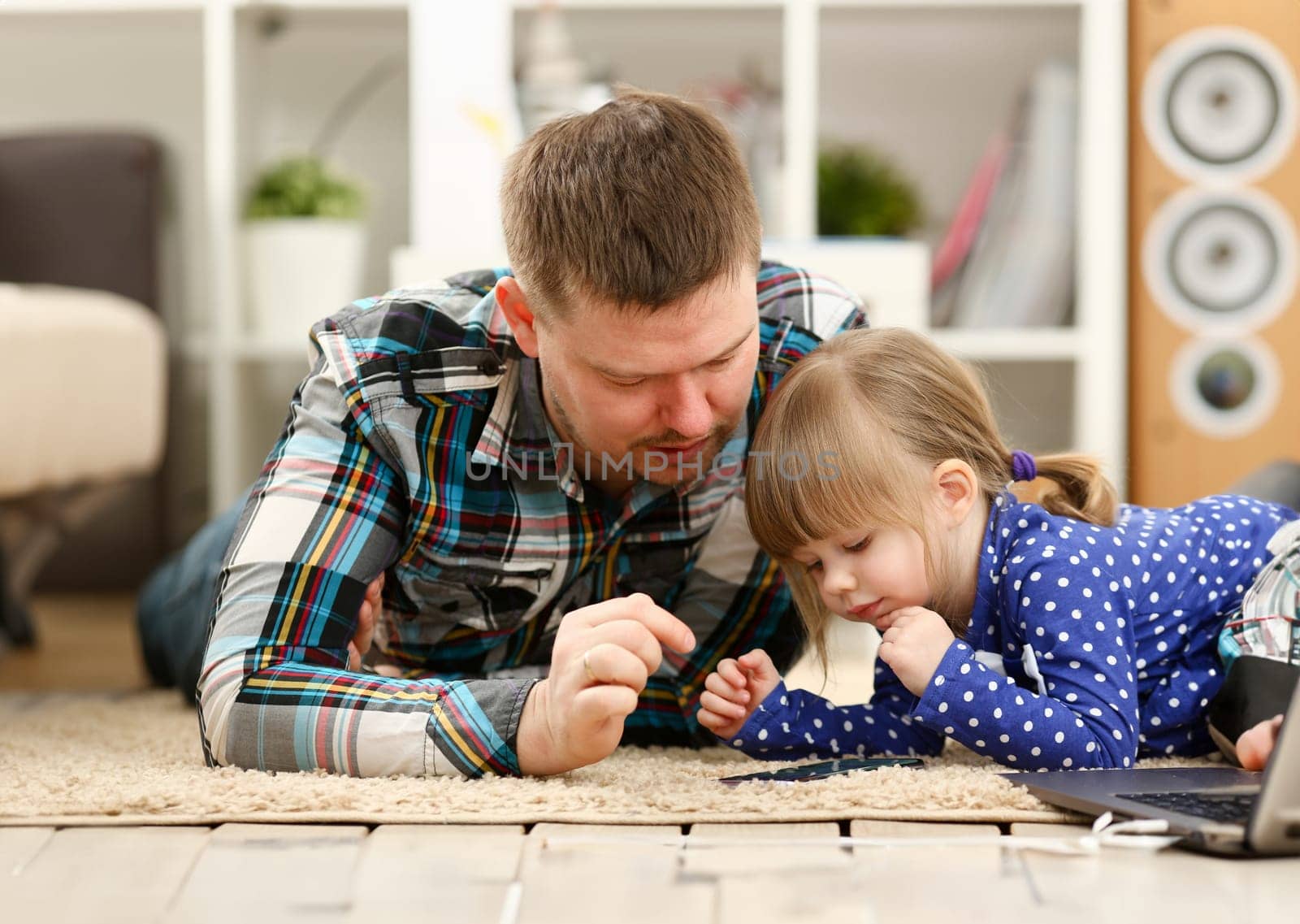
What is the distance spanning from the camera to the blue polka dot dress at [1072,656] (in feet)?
3.23

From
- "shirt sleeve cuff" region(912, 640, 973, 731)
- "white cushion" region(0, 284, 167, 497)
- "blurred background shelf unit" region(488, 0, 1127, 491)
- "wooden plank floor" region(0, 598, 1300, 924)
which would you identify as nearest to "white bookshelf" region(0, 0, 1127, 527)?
"blurred background shelf unit" region(488, 0, 1127, 491)

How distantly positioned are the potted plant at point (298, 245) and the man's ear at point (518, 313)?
1.29 meters

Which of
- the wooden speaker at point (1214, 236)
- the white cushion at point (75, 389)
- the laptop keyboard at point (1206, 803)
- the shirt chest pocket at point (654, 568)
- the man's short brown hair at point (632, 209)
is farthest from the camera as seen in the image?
the wooden speaker at point (1214, 236)

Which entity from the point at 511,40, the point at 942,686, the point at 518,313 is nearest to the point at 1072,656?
the point at 942,686

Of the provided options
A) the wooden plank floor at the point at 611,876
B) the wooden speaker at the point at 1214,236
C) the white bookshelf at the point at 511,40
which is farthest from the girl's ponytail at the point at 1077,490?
the wooden speaker at the point at 1214,236

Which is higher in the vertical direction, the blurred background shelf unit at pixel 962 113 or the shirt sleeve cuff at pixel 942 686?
the blurred background shelf unit at pixel 962 113

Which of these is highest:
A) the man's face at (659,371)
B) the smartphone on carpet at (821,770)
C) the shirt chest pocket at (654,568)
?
the man's face at (659,371)

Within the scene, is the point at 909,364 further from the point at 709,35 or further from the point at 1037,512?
the point at 709,35

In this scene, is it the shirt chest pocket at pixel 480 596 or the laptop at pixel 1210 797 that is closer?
the laptop at pixel 1210 797

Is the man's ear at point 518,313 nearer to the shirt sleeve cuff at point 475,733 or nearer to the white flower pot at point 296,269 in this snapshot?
the shirt sleeve cuff at point 475,733

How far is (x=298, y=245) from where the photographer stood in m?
2.30

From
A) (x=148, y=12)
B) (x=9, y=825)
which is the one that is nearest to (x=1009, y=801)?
(x=9, y=825)

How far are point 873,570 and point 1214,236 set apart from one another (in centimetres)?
148

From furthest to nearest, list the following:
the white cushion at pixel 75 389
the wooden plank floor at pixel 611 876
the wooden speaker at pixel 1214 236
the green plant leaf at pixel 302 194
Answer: the green plant leaf at pixel 302 194 < the wooden speaker at pixel 1214 236 < the white cushion at pixel 75 389 < the wooden plank floor at pixel 611 876
